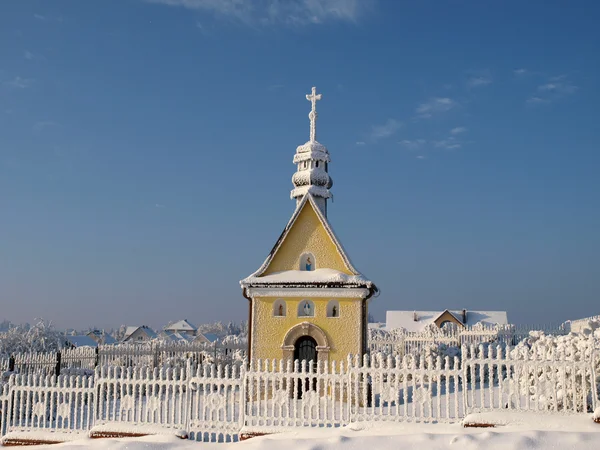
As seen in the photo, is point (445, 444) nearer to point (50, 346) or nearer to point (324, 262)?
point (324, 262)

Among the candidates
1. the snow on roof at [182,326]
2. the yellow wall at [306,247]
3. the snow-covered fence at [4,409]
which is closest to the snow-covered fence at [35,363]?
the snow-covered fence at [4,409]

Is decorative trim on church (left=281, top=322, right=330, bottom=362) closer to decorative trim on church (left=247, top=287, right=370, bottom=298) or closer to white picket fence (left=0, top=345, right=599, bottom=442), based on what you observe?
decorative trim on church (left=247, top=287, right=370, bottom=298)

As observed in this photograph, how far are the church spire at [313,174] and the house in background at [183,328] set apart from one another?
75.0m

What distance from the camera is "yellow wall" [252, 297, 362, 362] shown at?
19.8 metres

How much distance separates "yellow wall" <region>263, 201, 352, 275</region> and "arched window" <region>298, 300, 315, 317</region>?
137 centimetres

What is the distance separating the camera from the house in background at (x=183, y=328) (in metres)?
94.8

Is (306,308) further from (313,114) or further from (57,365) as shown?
(57,365)

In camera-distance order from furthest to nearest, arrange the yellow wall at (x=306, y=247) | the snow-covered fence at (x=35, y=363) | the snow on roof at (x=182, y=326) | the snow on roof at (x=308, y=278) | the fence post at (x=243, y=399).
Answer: the snow on roof at (x=182, y=326)
the snow-covered fence at (x=35, y=363)
the yellow wall at (x=306, y=247)
the snow on roof at (x=308, y=278)
the fence post at (x=243, y=399)

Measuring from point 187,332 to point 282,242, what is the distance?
78156 millimetres

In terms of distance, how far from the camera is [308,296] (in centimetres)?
2009

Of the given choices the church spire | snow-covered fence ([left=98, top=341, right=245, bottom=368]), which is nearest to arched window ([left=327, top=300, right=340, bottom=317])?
the church spire

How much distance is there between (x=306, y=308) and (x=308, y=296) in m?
0.48

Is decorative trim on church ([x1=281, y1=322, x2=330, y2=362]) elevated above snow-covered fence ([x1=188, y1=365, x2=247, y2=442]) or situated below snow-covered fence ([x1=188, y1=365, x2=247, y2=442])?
above

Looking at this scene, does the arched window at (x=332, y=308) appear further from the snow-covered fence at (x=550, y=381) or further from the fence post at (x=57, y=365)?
the fence post at (x=57, y=365)
